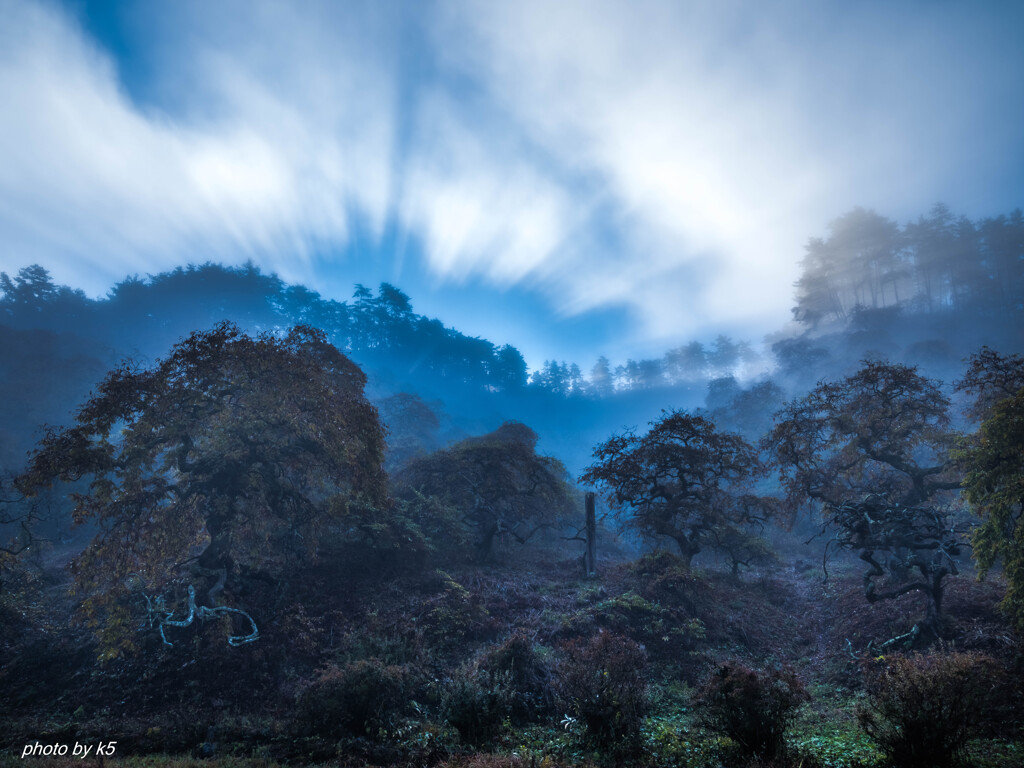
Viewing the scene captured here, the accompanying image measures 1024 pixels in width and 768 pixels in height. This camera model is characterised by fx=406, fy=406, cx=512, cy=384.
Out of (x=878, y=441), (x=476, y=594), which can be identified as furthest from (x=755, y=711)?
(x=878, y=441)

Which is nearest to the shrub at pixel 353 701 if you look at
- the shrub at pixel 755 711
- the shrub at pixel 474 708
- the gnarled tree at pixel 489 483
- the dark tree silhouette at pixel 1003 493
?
the shrub at pixel 474 708

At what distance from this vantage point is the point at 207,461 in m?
14.0

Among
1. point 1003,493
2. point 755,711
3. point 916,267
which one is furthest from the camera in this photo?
point 916,267

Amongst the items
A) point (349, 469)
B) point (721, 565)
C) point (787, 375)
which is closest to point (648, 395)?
point (787, 375)

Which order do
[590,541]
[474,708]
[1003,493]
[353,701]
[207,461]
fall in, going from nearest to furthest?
[474,708]
[353,701]
[1003,493]
[207,461]
[590,541]

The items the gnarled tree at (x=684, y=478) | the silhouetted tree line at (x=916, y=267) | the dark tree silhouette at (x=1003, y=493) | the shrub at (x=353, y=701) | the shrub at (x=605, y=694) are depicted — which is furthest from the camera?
the silhouetted tree line at (x=916, y=267)

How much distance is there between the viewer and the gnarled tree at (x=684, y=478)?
70.3ft

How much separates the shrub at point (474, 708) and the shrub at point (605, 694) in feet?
4.36

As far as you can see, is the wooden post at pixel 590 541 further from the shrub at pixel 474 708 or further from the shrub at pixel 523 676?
the shrub at pixel 474 708

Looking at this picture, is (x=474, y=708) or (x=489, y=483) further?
(x=489, y=483)

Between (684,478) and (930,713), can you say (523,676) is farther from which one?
(684,478)

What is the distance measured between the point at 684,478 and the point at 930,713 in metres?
17.0

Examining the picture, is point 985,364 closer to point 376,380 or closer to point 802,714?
point 802,714

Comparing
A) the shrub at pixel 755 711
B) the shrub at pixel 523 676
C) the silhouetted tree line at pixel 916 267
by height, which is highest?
the silhouetted tree line at pixel 916 267
